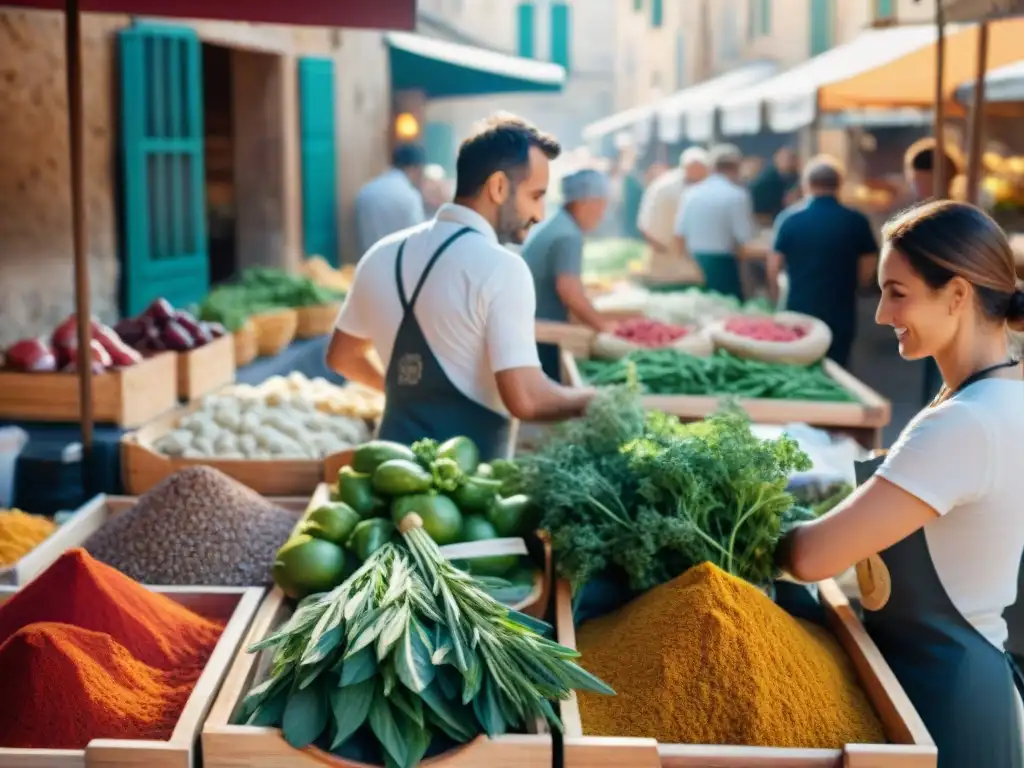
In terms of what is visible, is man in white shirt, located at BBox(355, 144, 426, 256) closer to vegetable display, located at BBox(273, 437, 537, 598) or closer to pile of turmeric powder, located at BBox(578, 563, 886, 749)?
vegetable display, located at BBox(273, 437, 537, 598)

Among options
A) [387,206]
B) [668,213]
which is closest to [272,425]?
[387,206]

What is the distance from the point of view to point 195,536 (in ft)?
9.78

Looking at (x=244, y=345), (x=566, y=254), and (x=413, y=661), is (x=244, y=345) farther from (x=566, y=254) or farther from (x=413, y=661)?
(x=413, y=661)

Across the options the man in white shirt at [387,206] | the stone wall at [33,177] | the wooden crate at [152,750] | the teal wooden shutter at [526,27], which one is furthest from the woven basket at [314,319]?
the teal wooden shutter at [526,27]

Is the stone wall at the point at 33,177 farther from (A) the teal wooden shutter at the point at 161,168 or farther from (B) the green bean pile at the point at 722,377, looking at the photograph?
(B) the green bean pile at the point at 722,377

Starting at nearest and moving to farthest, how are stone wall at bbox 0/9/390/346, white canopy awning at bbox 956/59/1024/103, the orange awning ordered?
stone wall at bbox 0/9/390/346, white canopy awning at bbox 956/59/1024/103, the orange awning

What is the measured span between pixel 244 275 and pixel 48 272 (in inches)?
72.1

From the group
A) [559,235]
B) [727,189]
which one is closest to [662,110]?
[727,189]

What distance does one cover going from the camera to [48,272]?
603cm

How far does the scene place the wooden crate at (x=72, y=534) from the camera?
2988mm

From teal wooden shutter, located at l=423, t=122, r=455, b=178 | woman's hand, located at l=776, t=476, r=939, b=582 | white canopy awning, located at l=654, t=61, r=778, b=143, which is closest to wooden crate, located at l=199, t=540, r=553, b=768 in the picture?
woman's hand, located at l=776, t=476, r=939, b=582

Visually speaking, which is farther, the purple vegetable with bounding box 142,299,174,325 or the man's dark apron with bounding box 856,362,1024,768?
the purple vegetable with bounding box 142,299,174,325

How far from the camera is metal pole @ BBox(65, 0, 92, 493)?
3.80 metres

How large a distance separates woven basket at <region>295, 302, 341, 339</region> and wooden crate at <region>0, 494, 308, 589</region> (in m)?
3.97
